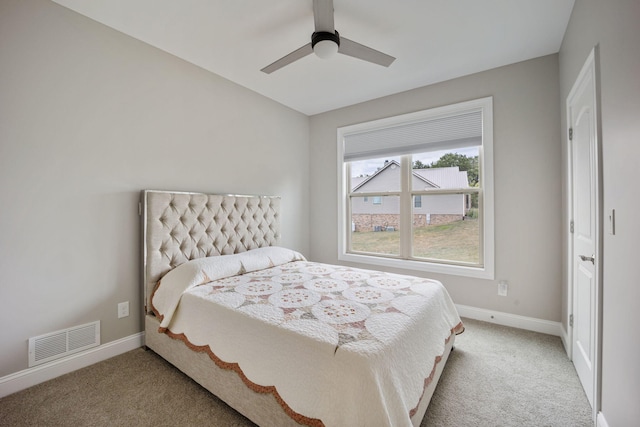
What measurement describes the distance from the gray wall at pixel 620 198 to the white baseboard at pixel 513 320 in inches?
54.1

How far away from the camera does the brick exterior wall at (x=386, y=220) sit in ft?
10.7

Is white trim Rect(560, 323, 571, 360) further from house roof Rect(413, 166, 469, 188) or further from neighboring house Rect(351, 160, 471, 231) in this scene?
house roof Rect(413, 166, 469, 188)

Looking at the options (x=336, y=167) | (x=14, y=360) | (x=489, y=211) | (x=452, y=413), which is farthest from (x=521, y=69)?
(x=14, y=360)

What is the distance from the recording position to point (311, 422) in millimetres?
1179

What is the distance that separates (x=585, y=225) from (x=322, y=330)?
6.31ft

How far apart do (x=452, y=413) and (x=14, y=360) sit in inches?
111

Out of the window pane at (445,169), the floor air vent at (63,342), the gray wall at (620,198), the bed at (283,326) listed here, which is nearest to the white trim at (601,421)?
the gray wall at (620,198)

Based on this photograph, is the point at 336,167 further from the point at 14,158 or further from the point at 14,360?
the point at 14,360

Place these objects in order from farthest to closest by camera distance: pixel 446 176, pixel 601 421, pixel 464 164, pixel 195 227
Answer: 1. pixel 446 176
2. pixel 464 164
3. pixel 195 227
4. pixel 601 421

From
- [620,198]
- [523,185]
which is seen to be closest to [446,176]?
[523,185]

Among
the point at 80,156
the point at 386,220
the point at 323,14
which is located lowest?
the point at 386,220

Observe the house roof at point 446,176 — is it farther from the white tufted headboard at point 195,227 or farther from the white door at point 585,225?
the white tufted headboard at point 195,227

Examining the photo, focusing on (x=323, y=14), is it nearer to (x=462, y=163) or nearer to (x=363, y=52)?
(x=363, y=52)

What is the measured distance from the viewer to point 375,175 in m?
3.79
